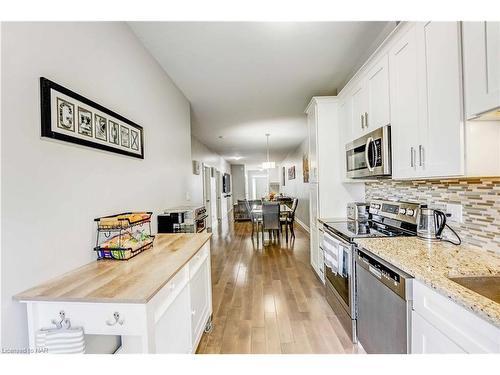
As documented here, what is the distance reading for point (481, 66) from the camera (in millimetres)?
1113

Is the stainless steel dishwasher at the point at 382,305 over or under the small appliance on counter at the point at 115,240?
under

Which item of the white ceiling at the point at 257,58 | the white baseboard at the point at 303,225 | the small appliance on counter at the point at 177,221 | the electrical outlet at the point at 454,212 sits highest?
the white ceiling at the point at 257,58

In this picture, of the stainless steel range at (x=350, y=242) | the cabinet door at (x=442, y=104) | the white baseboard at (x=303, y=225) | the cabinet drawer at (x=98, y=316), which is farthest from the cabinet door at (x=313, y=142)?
the white baseboard at (x=303, y=225)

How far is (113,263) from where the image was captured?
1.46 meters

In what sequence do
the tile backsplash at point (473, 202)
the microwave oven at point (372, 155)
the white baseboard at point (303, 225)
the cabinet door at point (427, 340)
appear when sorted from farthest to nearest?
1. the white baseboard at point (303, 225)
2. the microwave oven at point (372, 155)
3. the tile backsplash at point (473, 202)
4. the cabinet door at point (427, 340)

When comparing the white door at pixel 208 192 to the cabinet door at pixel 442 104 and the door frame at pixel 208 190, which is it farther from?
the cabinet door at pixel 442 104

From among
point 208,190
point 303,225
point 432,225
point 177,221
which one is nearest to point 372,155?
point 432,225

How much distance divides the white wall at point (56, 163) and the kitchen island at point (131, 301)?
10 cm

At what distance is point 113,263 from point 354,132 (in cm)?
246

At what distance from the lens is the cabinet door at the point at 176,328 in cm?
125

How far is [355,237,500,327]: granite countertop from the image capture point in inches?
35.7

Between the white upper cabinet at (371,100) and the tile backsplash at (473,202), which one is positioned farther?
the white upper cabinet at (371,100)

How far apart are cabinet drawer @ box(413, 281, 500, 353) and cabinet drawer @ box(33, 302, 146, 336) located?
123 cm
